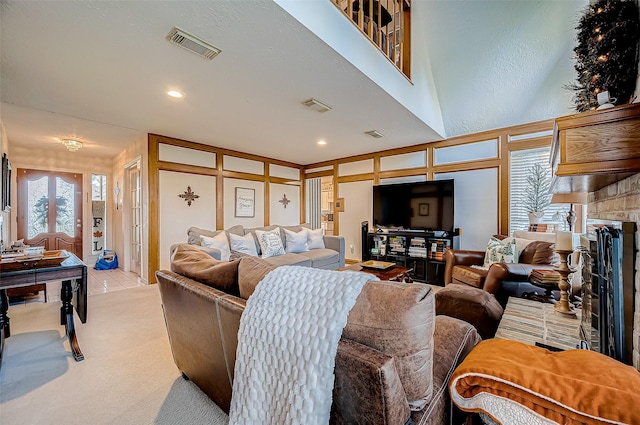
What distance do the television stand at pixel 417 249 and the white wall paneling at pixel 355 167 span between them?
4.64ft

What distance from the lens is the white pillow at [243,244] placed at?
379 cm

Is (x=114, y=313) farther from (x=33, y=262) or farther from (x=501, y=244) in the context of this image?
(x=501, y=244)

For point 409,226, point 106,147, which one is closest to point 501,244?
point 409,226

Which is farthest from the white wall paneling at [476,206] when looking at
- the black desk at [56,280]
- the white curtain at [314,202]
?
the black desk at [56,280]

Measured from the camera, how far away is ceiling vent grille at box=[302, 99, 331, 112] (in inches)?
120

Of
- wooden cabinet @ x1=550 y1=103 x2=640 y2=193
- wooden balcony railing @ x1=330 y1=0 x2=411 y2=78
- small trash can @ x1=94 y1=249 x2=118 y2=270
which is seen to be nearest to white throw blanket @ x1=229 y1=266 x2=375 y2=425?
wooden cabinet @ x1=550 y1=103 x2=640 y2=193

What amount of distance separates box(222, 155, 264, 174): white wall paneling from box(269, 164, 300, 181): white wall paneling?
0.97ft

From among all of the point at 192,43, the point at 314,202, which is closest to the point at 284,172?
the point at 314,202

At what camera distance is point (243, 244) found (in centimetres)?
383

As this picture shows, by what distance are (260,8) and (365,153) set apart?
4.24m

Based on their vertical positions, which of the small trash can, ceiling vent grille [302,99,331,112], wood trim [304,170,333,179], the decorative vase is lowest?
the small trash can

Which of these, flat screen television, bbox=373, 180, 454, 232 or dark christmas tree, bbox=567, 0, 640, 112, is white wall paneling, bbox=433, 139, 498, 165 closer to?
flat screen television, bbox=373, 180, 454, 232

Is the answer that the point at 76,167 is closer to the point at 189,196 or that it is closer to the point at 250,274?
the point at 189,196

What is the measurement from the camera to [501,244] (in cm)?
327
